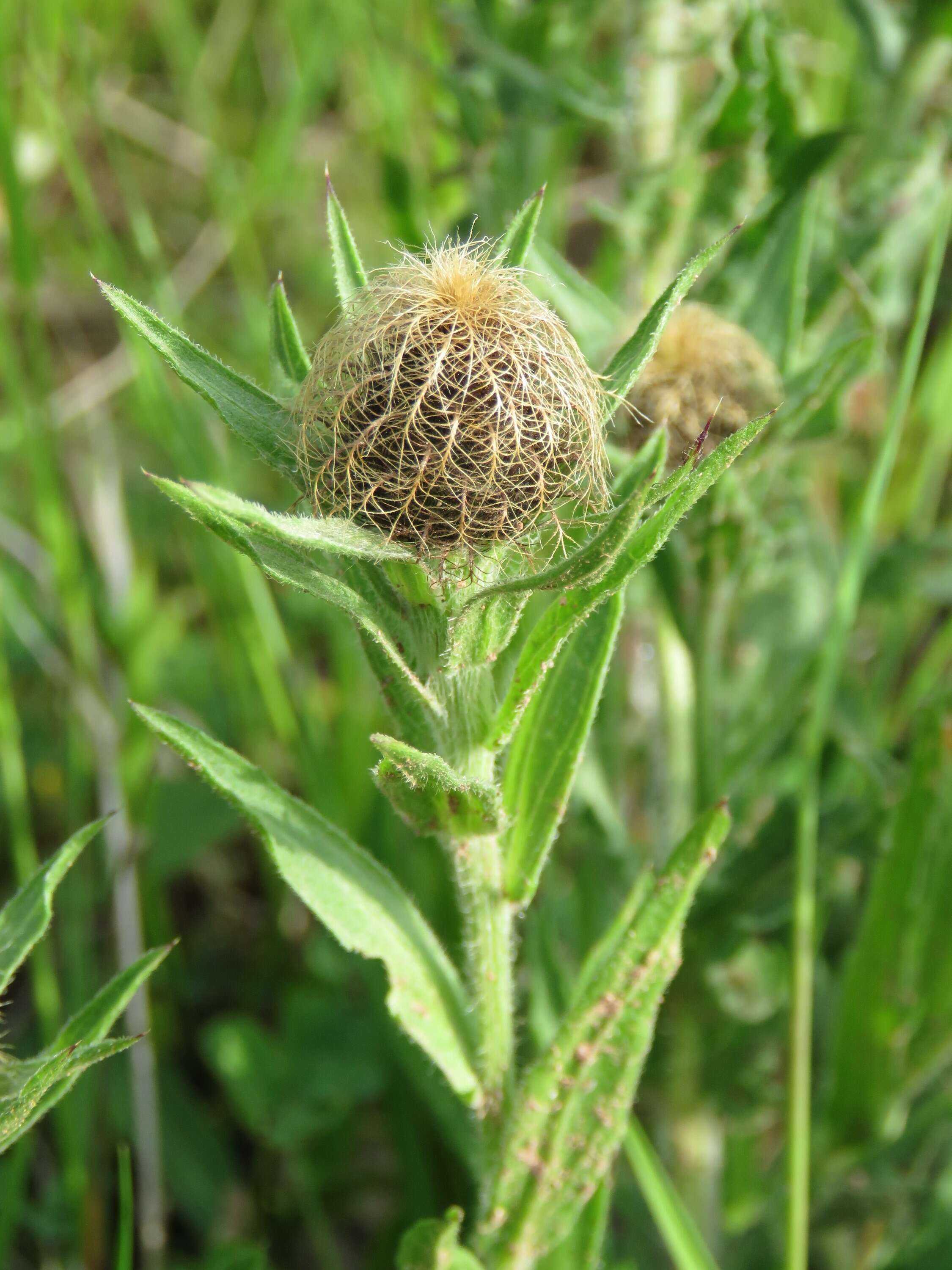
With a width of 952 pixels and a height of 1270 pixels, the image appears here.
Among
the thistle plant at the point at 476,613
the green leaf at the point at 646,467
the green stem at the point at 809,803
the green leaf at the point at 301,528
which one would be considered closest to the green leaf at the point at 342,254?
the thistle plant at the point at 476,613

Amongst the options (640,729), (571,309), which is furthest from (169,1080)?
(571,309)

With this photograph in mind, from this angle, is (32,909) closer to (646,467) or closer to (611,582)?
(611,582)

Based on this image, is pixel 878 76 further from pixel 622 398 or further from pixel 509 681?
pixel 509 681

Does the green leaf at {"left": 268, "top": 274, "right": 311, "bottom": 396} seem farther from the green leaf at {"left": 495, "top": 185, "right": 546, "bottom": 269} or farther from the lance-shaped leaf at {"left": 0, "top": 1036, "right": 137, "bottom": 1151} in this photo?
the lance-shaped leaf at {"left": 0, "top": 1036, "right": 137, "bottom": 1151}

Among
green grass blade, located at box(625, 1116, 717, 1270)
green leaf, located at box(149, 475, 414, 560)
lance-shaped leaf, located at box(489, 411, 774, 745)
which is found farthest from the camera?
green grass blade, located at box(625, 1116, 717, 1270)

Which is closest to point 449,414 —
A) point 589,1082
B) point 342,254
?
point 342,254

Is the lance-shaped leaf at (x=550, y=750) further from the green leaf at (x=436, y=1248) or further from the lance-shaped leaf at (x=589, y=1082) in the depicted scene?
the green leaf at (x=436, y=1248)

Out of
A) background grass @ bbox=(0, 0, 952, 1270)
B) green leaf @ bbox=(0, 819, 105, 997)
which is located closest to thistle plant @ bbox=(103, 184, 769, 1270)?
green leaf @ bbox=(0, 819, 105, 997)
